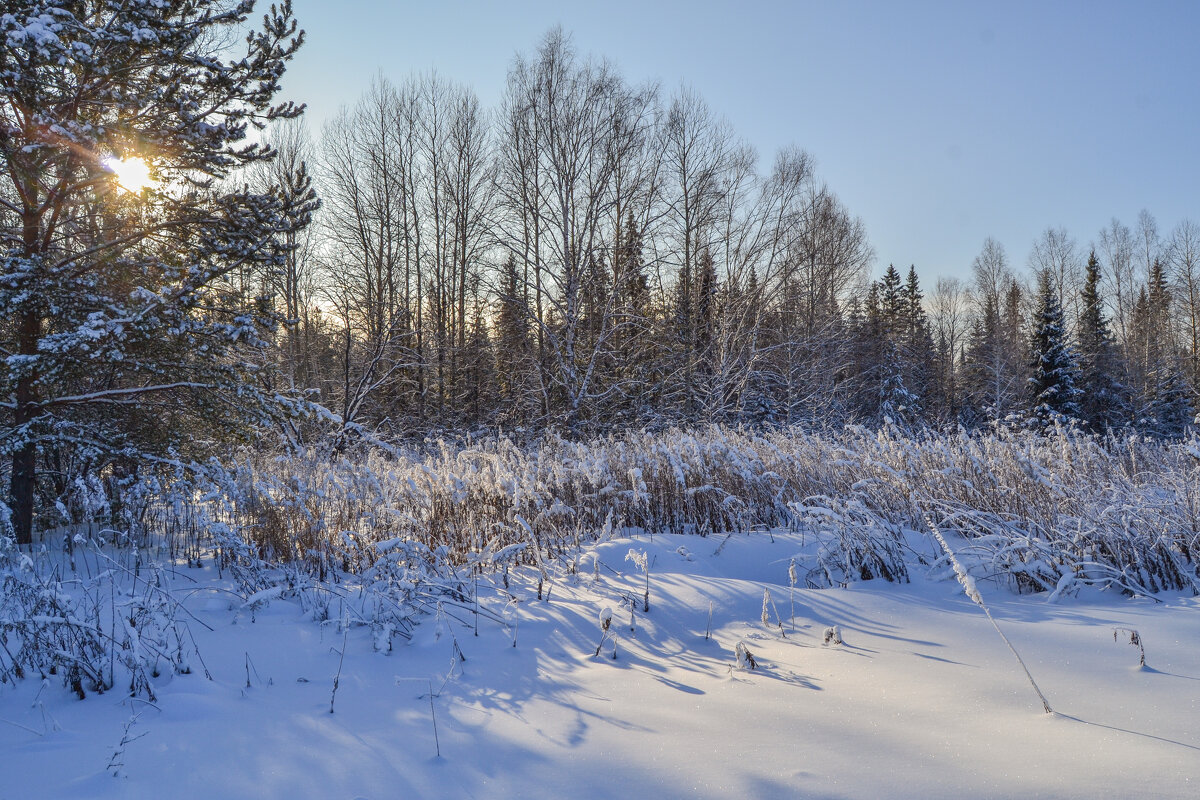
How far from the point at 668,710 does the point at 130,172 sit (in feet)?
20.6

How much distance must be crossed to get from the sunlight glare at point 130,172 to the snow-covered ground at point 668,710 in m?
4.09

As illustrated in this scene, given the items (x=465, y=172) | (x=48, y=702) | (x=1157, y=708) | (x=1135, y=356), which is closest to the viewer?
(x=1157, y=708)

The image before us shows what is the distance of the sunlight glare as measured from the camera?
526cm

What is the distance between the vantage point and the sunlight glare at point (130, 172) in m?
5.26

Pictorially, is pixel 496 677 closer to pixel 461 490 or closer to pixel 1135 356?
pixel 461 490

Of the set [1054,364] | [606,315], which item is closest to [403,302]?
[606,315]

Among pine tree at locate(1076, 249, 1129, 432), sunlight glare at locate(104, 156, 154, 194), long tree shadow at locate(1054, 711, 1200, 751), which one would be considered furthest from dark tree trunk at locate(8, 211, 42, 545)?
pine tree at locate(1076, 249, 1129, 432)

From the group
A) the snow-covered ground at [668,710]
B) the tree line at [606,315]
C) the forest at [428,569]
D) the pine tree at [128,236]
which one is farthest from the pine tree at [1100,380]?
the pine tree at [128,236]

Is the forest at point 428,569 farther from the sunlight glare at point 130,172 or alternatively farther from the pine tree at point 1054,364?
the pine tree at point 1054,364

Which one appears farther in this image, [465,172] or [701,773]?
[465,172]

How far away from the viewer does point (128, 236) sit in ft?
18.6

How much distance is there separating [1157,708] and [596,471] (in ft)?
16.7

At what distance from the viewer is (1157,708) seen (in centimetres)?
200

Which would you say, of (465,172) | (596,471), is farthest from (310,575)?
(465,172)
